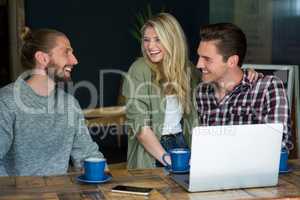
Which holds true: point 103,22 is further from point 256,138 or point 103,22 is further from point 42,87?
point 256,138

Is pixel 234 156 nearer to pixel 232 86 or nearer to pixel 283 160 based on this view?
pixel 283 160

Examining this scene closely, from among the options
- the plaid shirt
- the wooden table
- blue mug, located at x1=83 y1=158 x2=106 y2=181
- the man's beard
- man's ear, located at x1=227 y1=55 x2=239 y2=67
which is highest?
man's ear, located at x1=227 y1=55 x2=239 y2=67

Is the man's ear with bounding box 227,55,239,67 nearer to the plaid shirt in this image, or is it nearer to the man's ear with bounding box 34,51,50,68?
the plaid shirt

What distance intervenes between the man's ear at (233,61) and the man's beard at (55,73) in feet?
2.78

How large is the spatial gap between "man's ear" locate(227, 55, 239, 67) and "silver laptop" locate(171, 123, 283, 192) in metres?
0.96

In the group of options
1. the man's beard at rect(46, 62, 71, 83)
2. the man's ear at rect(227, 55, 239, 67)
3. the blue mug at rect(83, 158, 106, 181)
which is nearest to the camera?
the blue mug at rect(83, 158, 106, 181)

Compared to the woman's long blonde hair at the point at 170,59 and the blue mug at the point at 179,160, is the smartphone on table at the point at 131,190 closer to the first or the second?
the blue mug at the point at 179,160

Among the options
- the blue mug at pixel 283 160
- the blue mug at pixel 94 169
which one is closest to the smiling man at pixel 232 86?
the blue mug at pixel 283 160

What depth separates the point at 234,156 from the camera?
2.06 m

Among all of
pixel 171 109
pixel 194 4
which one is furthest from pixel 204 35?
pixel 194 4

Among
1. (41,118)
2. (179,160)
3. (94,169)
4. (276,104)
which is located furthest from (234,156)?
(41,118)

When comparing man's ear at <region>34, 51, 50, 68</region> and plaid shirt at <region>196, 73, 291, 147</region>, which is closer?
man's ear at <region>34, 51, 50, 68</region>

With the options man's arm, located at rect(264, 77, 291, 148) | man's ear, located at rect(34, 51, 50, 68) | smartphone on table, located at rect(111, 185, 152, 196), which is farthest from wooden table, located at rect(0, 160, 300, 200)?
man's ear, located at rect(34, 51, 50, 68)

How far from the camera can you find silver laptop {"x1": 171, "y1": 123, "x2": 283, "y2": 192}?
79.3 inches
